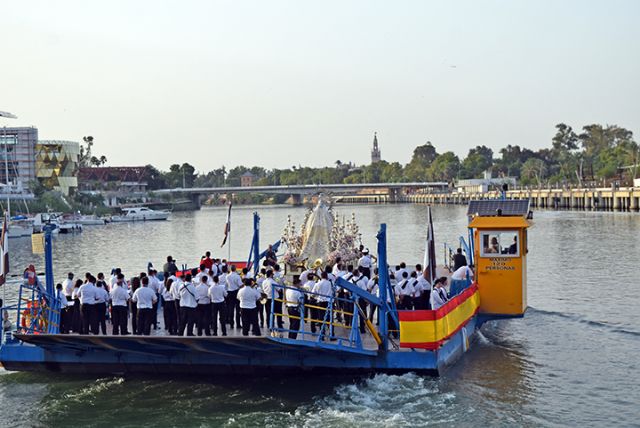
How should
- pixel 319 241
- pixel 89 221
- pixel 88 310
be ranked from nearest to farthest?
pixel 88 310 < pixel 319 241 < pixel 89 221

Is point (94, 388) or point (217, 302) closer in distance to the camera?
point (217, 302)

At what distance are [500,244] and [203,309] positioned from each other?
820cm

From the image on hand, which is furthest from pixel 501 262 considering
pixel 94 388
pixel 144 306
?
pixel 94 388

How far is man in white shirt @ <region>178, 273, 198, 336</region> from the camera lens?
731 inches

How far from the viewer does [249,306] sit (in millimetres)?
18203

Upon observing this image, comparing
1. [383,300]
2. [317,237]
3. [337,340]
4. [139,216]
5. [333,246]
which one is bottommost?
[139,216]

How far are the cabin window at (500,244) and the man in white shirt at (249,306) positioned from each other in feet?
22.3

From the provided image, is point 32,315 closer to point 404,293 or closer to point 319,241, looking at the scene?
point 404,293

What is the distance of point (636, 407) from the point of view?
18.0 meters

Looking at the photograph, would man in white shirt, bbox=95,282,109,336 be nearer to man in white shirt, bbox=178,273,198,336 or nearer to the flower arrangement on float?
man in white shirt, bbox=178,273,198,336


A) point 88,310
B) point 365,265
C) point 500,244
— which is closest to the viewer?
point 88,310

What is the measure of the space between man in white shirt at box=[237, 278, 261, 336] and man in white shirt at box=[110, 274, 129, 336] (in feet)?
9.92

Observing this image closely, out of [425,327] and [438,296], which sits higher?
[438,296]

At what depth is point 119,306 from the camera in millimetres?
19156
